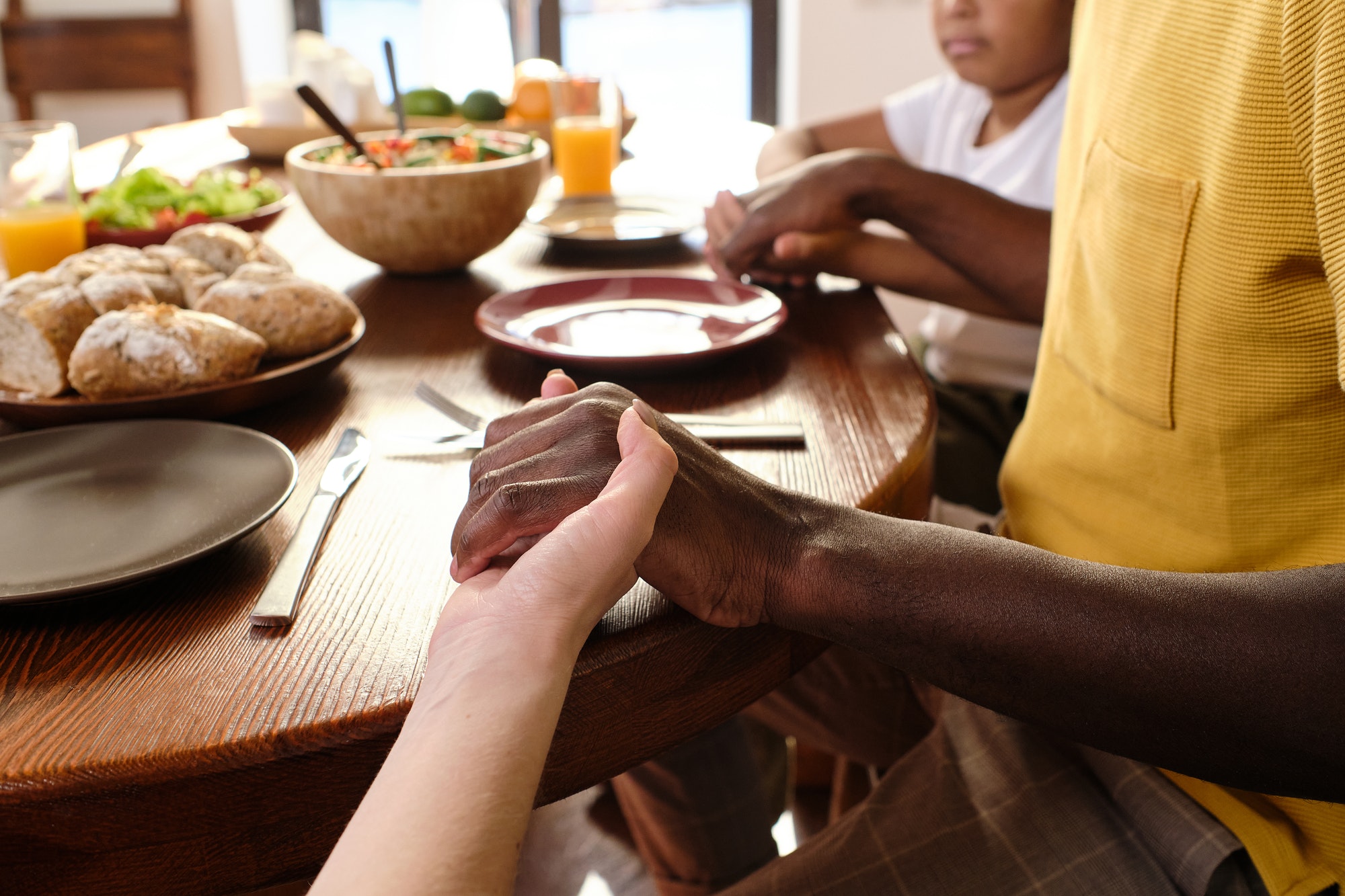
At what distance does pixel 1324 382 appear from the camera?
0.64 m

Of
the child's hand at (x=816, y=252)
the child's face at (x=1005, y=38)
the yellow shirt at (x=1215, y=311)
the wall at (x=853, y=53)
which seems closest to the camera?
the yellow shirt at (x=1215, y=311)

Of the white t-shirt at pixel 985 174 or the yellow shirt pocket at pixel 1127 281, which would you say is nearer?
the yellow shirt pocket at pixel 1127 281

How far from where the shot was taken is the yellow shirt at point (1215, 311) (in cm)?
60

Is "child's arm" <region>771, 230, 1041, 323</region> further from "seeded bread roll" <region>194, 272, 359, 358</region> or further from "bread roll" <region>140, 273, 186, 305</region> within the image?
"bread roll" <region>140, 273, 186, 305</region>

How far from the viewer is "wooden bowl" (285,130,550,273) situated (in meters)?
1.15

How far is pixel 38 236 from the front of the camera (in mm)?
1155

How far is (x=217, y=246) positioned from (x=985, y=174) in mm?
1185

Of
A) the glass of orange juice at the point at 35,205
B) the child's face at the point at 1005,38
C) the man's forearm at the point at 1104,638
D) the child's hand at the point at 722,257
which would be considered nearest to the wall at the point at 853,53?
the child's face at the point at 1005,38

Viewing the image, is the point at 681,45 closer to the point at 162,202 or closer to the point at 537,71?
the point at 537,71

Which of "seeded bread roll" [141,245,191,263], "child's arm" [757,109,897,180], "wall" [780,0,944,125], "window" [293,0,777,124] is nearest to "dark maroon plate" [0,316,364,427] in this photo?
"seeded bread roll" [141,245,191,263]

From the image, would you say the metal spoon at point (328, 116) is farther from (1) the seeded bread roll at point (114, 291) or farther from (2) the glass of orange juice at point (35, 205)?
(1) the seeded bread roll at point (114, 291)

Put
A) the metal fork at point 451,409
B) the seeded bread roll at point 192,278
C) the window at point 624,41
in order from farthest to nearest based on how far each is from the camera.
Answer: the window at point 624,41 < the seeded bread roll at point 192,278 < the metal fork at point 451,409

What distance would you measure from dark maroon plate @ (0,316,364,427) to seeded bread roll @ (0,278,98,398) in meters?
0.01

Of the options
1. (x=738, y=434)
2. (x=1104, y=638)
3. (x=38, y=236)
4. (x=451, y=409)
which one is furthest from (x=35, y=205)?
(x=1104, y=638)
